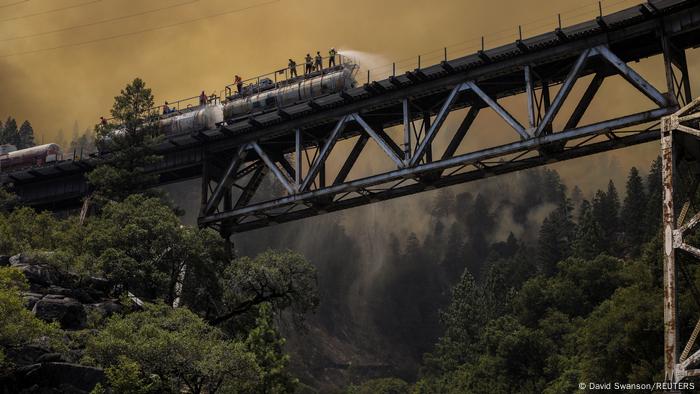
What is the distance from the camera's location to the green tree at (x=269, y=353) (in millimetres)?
45553

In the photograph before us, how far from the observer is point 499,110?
117 feet

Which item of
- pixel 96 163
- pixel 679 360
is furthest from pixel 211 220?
pixel 679 360

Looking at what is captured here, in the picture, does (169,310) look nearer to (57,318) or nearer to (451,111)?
(57,318)

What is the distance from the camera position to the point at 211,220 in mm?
44438

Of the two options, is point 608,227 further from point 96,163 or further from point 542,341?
point 96,163

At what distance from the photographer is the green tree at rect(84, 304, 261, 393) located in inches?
1101

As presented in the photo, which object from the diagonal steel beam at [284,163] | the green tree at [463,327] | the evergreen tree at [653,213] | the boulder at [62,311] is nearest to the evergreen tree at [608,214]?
the evergreen tree at [653,213]

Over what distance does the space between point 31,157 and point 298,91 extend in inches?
1208

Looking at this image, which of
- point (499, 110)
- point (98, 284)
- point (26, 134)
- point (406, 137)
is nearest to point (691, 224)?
point (499, 110)

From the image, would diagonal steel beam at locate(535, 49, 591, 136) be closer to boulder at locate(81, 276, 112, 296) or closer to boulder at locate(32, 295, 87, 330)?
boulder at locate(81, 276, 112, 296)

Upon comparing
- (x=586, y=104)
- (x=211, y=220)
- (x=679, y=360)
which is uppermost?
(x=586, y=104)

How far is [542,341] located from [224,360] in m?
54.5

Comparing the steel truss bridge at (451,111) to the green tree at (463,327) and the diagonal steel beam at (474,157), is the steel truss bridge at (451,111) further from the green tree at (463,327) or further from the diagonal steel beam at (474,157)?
the green tree at (463,327)

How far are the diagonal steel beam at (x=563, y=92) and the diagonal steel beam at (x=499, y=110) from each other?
25.2 inches
